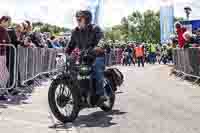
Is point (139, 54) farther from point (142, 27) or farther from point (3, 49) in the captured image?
point (142, 27)

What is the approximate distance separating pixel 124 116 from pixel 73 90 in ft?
4.22

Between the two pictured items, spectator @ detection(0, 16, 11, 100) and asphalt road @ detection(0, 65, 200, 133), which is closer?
asphalt road @ detection(0, 65, 200, 133)

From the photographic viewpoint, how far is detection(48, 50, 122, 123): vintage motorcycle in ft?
30.0

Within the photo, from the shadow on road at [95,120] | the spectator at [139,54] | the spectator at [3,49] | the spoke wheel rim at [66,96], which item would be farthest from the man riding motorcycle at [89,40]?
the spectator at [139,54]

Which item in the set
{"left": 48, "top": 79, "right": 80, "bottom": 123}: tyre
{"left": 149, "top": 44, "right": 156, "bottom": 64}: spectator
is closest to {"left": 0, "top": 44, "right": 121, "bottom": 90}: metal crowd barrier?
{"left": 48, "top": 79, "right": 80, "bottom": 123}: tyre

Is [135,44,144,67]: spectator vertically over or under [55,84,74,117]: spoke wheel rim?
under

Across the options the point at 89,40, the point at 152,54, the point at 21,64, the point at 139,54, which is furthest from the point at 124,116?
the point at 152,54

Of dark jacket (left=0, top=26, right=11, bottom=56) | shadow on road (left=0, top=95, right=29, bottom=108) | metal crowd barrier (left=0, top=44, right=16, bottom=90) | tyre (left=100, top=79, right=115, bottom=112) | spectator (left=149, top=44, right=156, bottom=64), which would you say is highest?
dark jacket (left=0, top=26, right=11, bottom=56)

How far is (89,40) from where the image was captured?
9883 millimetres

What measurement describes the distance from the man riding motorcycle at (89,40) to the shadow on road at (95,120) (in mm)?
316

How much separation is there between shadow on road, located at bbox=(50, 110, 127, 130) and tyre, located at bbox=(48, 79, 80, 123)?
0.16 metres

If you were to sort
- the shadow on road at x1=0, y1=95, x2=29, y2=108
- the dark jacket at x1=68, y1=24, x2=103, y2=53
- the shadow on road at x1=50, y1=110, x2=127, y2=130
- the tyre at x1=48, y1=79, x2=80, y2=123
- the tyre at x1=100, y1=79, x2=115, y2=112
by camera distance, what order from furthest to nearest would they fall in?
the shadow on road at x1=0, y1=95, x2=29, y2=108 → the tyre at x1=100, y1=79, x2=115, y2=112 → the dark jacket at x1=68, y1=24, x2=103, y2=53 → the tyre at x1=48, y1=79, x2=80, y2=123 → the shadow on road at x1=50, y1=110, x2=127, y2=130

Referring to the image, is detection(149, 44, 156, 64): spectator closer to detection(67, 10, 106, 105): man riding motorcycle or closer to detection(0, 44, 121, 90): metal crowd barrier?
detection(0, 44, 121, 90): metal crowd barrier

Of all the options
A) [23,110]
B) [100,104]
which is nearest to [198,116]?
[100,104]
